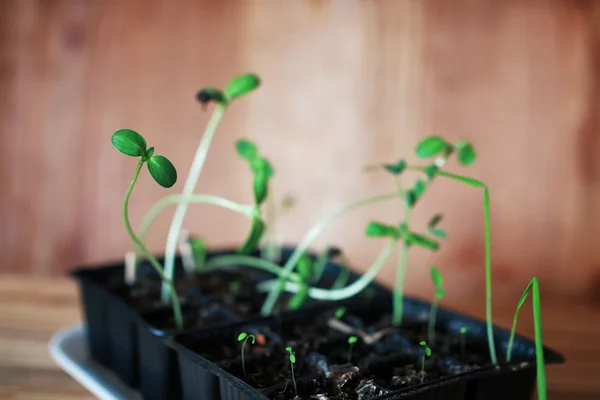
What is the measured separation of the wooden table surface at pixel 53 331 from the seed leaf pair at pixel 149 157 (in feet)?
1.26

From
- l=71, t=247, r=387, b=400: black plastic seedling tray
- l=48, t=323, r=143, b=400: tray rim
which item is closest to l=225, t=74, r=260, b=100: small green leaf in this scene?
l=71, t=247, r=387, b=400: black plastic seedling tray

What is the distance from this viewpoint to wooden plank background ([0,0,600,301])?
4.18ft

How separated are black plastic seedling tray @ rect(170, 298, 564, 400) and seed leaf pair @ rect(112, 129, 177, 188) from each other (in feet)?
0.63

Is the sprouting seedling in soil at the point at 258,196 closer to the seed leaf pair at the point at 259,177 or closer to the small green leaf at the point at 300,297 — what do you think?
the seed leaf pair at the point at 259,177

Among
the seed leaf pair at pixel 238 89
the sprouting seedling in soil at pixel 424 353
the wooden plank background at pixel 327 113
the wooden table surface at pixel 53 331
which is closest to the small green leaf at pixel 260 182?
the seed leaf pair at pixel 238 89

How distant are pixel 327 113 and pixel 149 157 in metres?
0.74

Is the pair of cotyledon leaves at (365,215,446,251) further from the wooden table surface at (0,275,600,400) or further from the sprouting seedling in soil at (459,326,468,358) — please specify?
the wooden table surface at (0,275,600,400)

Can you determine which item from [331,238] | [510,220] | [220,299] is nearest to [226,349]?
[220,299]

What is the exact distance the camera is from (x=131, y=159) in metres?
1.36

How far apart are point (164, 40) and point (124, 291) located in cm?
57

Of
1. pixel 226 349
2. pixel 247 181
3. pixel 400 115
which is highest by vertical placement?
pixel 400 115

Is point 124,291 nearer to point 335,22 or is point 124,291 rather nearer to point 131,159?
point 131,159

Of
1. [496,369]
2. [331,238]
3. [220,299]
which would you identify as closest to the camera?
[496,369]

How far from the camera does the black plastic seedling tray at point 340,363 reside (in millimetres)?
633
